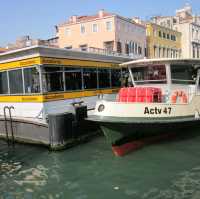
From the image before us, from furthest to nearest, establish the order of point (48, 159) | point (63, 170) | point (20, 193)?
point (48, 159) < point (63, 170) < point (20, 193)

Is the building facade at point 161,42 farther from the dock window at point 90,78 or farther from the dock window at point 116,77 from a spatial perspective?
the dock window at point 90,78

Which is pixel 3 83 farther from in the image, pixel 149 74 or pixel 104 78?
pixel 149 74

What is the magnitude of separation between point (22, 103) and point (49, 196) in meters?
5.84

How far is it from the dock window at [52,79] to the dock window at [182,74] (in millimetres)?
4339

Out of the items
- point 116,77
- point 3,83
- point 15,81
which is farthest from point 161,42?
point 15,81

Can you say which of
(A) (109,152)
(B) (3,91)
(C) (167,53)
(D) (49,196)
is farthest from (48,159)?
(C) (167,53)

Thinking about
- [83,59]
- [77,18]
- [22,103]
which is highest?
[77,18]

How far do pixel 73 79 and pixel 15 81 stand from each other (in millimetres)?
2361

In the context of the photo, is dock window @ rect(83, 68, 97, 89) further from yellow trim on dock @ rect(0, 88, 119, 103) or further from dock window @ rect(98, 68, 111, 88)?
dock window @ rect(98, 68, 111, 88)

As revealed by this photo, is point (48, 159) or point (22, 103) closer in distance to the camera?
point (48, 159)

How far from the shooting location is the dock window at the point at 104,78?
48.7 feet

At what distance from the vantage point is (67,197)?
7.16 meters

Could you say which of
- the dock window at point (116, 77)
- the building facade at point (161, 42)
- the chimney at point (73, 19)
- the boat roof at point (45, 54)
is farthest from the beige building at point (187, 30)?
the boat roof at point (45, 54)

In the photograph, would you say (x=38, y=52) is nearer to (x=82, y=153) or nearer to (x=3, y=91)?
(x=3, y=91)
